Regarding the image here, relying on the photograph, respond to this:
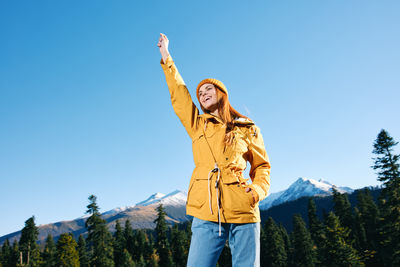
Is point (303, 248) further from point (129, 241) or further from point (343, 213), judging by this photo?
point (129, 241)

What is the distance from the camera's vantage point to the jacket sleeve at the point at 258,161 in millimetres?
3114

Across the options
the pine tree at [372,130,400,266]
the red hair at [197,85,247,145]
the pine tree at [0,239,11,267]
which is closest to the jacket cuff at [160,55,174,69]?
the red hair at [197,85,247,145]

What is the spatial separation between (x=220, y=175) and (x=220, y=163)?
0.13 meters

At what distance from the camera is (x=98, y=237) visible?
4012 centimetres

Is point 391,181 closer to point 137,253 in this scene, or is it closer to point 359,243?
point 359,243

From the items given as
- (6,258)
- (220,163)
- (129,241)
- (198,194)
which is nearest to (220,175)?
(220,163)

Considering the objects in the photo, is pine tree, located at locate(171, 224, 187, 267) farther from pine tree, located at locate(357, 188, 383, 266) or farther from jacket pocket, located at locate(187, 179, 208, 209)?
jacket pocket, located at locate(187, 179, 208, 209)

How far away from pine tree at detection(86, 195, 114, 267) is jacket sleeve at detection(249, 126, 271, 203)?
42.6 meters

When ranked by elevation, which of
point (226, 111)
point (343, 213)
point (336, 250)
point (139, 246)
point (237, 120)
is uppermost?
point (226, 111)

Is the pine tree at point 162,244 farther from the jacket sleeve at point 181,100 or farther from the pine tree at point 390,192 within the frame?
the jacket sleeve at point 181,100

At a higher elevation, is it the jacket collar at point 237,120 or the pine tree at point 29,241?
the jacket collar at point 237,120

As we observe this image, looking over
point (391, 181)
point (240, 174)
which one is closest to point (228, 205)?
point (240, 174)

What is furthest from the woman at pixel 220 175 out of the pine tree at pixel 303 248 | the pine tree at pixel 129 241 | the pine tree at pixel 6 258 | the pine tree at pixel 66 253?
the pine tree at pixel 6 258

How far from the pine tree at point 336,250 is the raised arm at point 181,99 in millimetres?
35182
